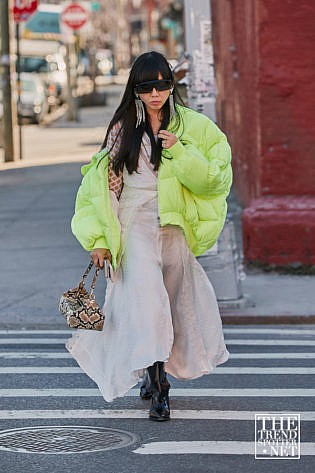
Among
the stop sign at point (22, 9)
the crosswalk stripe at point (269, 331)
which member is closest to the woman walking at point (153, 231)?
the crosswalk stripe at point (269, 331)

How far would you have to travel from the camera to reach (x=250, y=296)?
12.3 m

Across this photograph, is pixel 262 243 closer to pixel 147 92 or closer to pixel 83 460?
pixel 147 92

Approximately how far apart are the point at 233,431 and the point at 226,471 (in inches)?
31.9

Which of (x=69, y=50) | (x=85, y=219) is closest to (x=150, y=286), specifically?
(x=85, y=219)

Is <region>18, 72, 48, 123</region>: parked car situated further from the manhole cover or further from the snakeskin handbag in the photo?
the manhole cover

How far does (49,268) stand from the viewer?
1401 cm

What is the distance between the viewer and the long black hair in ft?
23.7

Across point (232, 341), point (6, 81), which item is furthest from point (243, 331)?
point (6, 81)

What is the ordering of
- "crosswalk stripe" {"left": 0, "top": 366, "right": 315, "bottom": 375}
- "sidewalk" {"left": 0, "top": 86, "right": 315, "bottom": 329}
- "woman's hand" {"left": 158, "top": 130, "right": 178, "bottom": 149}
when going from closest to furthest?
1. "woman's hand" {"left": 158, "top": 130, "right": 178, "bottom": 149}
2. "crosswalk stripe" {"left": 0, "top": 366, "right": 315, "bottom": 375}
3. "sidewalk" {"left": 0, "top": 86, "right": 315, "bottom": 329}

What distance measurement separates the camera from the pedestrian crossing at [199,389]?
7.25 meters

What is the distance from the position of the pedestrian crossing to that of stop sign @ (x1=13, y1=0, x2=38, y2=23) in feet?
59.7

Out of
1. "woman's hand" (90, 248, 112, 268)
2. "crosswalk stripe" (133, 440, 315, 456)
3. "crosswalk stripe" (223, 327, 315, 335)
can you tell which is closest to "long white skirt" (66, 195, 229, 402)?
"woman's hand" (90, 248, 112, 268)

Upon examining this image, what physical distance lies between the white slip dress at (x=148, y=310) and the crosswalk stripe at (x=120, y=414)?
20 centimetres

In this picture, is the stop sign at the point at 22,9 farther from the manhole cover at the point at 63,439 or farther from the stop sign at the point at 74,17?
the manhole cover at the point at 63,439
